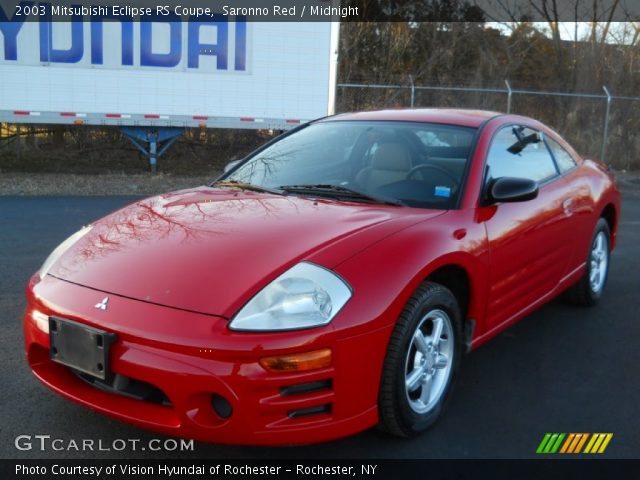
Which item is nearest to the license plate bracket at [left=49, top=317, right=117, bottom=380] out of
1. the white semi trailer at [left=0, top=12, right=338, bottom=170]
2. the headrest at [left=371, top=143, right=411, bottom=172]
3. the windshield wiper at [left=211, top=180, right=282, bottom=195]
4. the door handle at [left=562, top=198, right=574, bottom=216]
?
the windshield wiper at [left=211, top=180, right=282, bottom=195]

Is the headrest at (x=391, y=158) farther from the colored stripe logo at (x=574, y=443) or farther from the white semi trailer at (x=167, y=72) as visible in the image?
the white semi trailer at (x=167, y=72)

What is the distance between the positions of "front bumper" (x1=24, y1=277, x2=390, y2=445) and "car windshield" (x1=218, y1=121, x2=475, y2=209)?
1157mm

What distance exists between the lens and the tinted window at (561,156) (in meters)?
4.66

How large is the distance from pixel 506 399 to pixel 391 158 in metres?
1.48

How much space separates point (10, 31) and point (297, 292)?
1309 centimetres

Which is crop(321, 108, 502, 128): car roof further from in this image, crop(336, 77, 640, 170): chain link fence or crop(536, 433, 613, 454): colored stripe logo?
crop(336, 77, 640, 170): chain link fence

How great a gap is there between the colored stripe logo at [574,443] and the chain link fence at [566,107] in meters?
13.6

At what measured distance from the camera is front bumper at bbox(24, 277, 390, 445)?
8.04 ft

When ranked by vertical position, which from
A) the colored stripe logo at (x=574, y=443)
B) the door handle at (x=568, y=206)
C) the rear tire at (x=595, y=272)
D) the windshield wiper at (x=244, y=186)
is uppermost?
the windshield wiper at (x=244, y=186)

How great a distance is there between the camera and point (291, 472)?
110 inches

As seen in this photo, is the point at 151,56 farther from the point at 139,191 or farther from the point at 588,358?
the point at 588,358

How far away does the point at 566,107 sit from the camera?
17.2 metres

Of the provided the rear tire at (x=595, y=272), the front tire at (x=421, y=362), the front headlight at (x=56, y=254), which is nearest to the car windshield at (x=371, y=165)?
the front tire at (x=421, y=362)

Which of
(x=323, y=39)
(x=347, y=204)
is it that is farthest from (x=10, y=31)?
(x=347, y=204)
